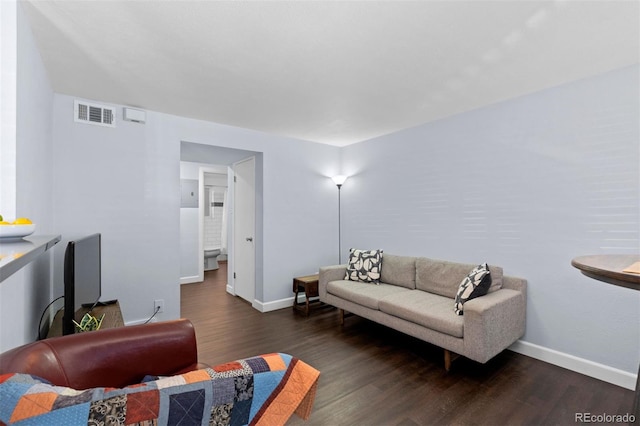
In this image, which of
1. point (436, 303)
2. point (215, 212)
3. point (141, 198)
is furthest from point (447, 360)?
point (215, 212)

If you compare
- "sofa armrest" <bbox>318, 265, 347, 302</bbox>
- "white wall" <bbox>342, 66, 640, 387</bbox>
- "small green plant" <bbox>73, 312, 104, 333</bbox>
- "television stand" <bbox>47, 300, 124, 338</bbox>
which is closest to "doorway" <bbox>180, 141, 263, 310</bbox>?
"sofa armrest" <bbox>318, 265, 347, 302</bbox>

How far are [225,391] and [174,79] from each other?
2579 mm

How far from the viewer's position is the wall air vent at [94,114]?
2838mm

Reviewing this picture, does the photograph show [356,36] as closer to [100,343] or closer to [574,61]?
[574,61]

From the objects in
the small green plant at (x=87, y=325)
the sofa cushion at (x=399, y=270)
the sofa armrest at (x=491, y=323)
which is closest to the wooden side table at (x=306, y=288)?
the sofa cushion at (x=399, y=270)

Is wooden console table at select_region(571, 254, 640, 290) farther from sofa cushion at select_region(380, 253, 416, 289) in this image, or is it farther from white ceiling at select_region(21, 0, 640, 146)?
sofa cushion at select_region(380, 253, 416, 289)

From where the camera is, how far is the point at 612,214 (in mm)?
2283

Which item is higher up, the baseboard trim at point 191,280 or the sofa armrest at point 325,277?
the sofa armrest at point 325,277

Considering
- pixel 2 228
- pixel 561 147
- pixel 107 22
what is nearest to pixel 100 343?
pixel 2 228

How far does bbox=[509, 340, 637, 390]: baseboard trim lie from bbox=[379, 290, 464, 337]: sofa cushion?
2.49ft

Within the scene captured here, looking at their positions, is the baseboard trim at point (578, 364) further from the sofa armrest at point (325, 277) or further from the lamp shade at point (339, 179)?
the lamp shade at point (339, 179)

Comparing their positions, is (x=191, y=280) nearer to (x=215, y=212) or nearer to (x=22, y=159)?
(x=215, y=212)

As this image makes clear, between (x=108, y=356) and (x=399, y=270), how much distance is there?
3068mm

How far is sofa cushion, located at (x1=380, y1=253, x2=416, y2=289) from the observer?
137 inches
